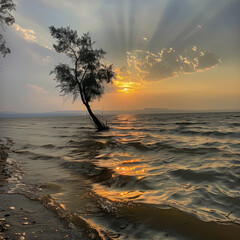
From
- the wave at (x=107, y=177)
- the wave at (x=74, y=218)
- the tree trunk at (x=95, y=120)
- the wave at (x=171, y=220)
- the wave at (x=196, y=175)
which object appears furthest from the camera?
the tree trunk at (x=95, y=120)

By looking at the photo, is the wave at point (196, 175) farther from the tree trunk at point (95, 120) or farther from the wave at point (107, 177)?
the tree trunk at point (95, 120)

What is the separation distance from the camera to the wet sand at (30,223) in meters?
3.32

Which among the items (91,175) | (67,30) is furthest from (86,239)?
(67,30)

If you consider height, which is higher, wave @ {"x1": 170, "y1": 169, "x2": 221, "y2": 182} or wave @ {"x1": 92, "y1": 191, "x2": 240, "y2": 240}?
wave @ {"x1": 92, "y1": 191, "x2": 240, "y2": 240}

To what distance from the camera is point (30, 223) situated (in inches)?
147

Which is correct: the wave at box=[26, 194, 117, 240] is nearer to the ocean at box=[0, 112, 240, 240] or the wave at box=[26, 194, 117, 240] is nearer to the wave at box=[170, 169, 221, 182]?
the ocean at box=[0, 112, 240, 240]

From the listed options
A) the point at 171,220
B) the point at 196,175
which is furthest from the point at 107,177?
the point at 171,220

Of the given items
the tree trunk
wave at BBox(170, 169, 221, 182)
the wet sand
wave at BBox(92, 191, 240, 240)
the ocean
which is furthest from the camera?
the tree trunk

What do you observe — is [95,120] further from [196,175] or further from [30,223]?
[30,223]

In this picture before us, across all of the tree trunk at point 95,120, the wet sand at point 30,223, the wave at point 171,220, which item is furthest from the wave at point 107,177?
the tree trunk at point 95,120

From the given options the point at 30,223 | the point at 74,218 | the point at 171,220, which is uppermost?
the point at 30,223

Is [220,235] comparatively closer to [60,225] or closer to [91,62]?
[60,225]

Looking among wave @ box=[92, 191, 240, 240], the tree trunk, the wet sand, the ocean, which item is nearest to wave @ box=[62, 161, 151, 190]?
the ocean

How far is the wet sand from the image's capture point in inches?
131
